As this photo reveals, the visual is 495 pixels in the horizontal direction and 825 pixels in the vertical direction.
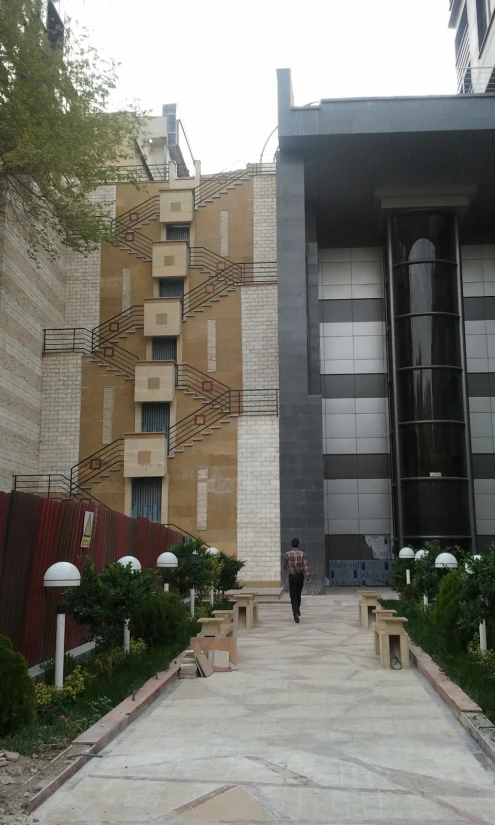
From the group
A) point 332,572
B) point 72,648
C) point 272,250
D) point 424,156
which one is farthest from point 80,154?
point 332,572

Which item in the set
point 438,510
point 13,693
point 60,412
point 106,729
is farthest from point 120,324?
point 13,693

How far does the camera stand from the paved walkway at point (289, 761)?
16.2 feet

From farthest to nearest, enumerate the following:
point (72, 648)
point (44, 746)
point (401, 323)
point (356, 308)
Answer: point (356, 308)
point (401, 323)
point (72, 648)
point (44, 746)

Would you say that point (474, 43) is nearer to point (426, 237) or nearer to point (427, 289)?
point (426, 237)

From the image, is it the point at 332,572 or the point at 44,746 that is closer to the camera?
the point at 44,746

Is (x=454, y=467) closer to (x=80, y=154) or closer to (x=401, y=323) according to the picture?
(x=401, y=323)

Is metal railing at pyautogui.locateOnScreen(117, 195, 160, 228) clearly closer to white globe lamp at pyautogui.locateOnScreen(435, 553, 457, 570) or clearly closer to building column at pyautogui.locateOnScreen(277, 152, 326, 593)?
building column at pyautogui.locateOnScreen(277, 152, 326, 593)

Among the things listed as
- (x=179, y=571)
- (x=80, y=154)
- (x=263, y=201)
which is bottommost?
(x=179, y=571)

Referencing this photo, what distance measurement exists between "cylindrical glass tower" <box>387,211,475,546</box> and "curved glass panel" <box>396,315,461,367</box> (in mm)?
37

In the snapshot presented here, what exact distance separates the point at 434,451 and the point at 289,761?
943 inches

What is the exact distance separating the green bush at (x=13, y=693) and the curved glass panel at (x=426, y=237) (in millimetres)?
26452

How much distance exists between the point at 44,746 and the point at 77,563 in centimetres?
550

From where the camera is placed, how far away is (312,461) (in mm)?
27469

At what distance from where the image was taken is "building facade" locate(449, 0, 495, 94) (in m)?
31.0
